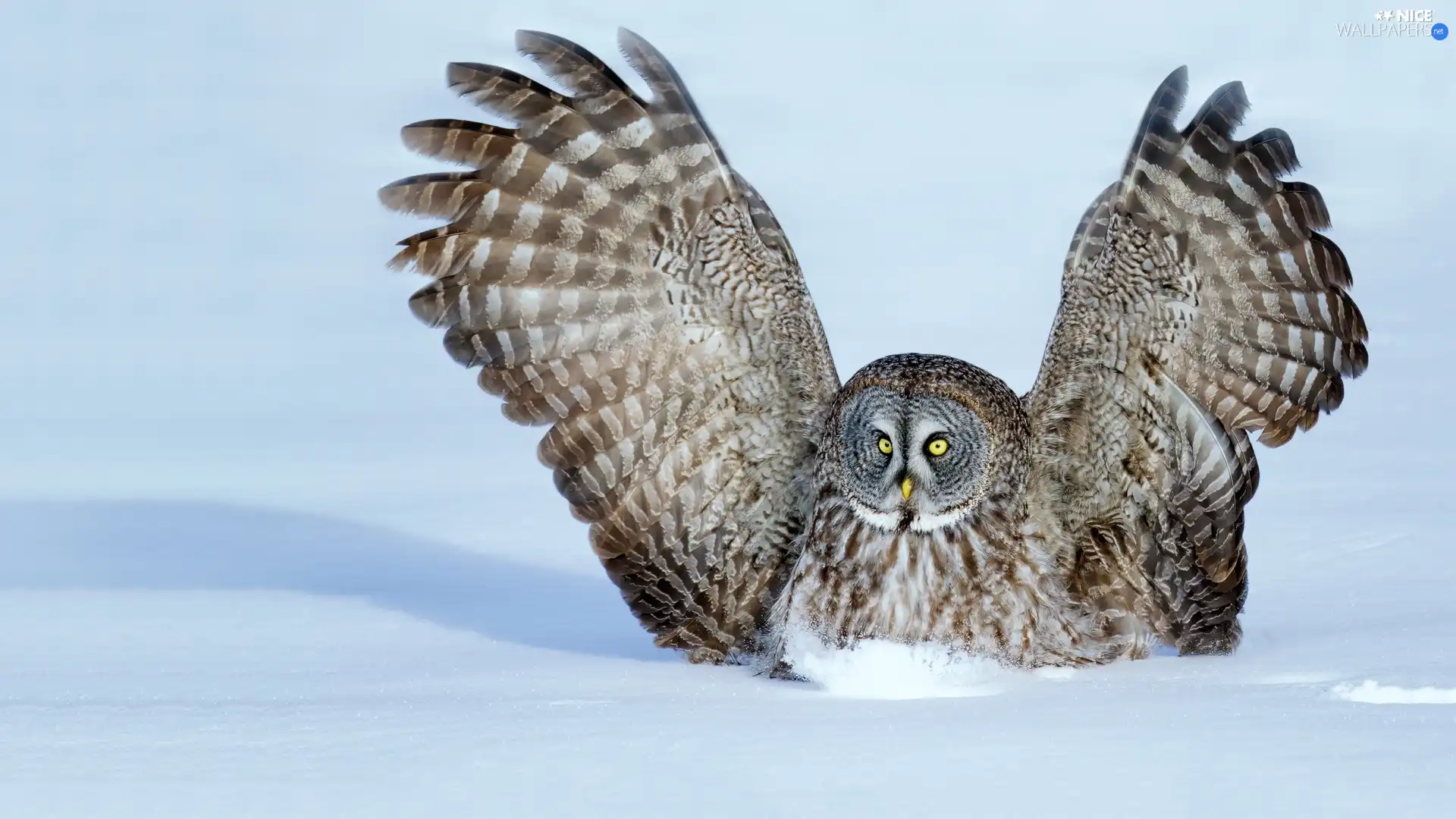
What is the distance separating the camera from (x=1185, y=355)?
5.02 m

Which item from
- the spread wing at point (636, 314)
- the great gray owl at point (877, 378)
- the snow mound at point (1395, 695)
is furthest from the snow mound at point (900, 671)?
the snow mound at point (1395, 695)

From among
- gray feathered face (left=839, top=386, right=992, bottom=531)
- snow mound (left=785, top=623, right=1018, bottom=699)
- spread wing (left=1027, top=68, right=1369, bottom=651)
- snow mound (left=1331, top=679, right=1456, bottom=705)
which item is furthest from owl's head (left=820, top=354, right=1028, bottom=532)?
snow mound (left=1331, top=679, right=1456, bottom=705)

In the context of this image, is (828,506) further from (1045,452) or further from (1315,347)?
(1315,347)

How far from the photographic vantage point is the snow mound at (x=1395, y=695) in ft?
14.2

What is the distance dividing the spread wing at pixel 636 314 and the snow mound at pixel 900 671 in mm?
503

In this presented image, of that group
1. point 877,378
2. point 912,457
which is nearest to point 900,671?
point 912,457

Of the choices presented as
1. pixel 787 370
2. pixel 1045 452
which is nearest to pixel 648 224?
pixel 787 370

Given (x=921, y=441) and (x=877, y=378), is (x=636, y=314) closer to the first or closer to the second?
(x=877, y=378)

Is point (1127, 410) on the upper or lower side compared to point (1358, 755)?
upper

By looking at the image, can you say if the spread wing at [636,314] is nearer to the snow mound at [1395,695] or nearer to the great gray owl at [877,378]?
the great gray owl at [877,378]

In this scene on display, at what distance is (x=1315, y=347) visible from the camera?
515 centimetres

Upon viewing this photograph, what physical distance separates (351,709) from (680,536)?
128 centimetres

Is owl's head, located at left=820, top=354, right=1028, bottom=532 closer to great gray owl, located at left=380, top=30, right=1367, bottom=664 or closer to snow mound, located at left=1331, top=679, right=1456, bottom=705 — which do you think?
great gray owl, located at left=380, top=30, right=1367, bottom=664

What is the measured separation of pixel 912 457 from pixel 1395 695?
1390 millimetres
